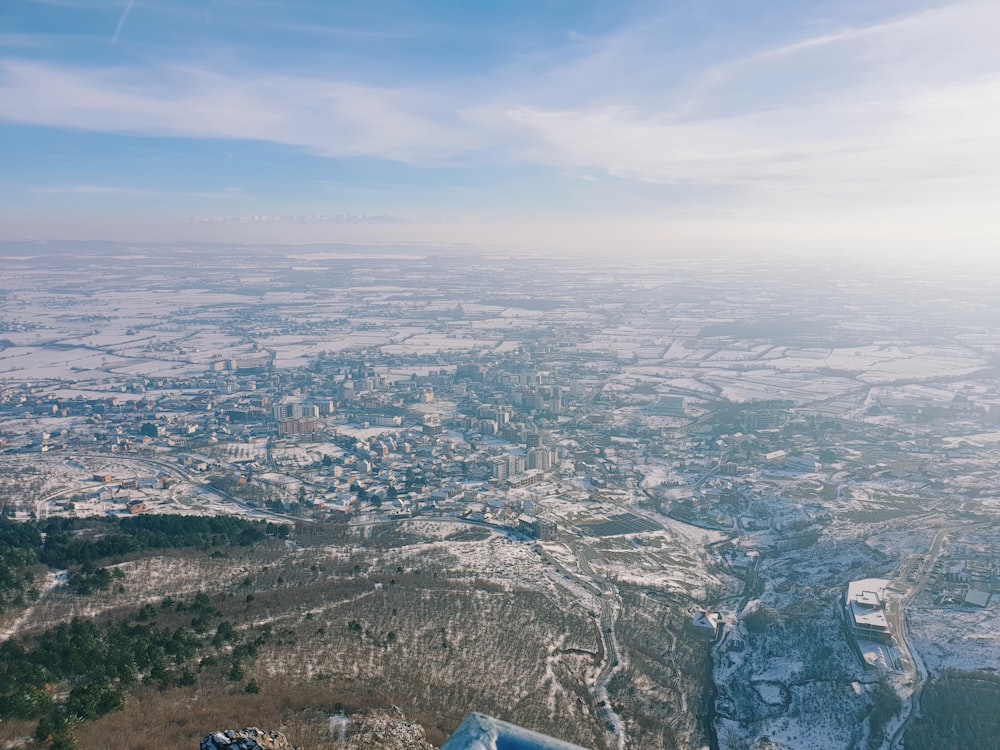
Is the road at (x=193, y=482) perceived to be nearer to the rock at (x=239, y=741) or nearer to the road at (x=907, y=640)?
the road at (x=907, y=640)

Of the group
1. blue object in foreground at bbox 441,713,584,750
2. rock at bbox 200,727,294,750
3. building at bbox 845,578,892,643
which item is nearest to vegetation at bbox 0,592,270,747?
rock at bbox 200,727,294,750

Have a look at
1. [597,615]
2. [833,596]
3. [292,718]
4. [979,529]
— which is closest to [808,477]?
[979,529]

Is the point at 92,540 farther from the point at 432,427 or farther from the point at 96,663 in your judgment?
the point at 432,427

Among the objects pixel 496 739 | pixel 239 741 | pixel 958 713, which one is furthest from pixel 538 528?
pixel 496 739

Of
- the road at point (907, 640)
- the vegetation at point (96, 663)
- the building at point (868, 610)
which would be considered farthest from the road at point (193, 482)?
the road at point (907, 640)

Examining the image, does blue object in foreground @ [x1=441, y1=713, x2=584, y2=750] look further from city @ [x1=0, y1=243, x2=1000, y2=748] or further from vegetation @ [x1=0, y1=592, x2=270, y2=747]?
city @ [x1=0, y1=243, x2=1000, y2=748]
